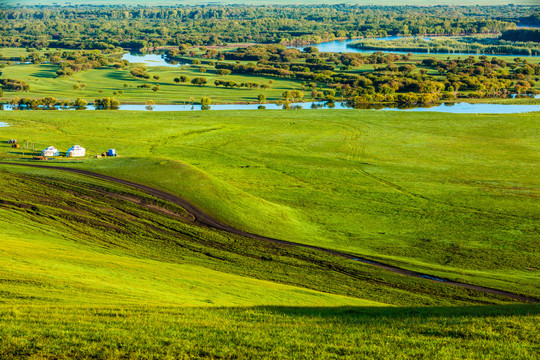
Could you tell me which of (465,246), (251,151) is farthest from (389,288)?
(251,151)

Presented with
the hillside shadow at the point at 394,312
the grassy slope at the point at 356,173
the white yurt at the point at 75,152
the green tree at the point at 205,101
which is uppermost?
the hillside shadow at the point at 394,312

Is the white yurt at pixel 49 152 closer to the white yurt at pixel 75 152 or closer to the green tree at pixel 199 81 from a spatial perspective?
the white yurt at pixel 75 152

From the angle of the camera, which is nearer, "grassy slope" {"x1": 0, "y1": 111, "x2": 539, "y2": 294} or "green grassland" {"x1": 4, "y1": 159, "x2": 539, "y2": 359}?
"green grassland" {"x1": 4, "y1": 159, "x2": 539, "y2": 359}

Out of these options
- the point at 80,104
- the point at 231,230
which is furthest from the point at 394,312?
the point at 80,104

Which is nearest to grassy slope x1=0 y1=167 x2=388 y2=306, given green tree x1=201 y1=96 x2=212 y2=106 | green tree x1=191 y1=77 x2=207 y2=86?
green tree x1=201 y1=96 x2=212 y2=106

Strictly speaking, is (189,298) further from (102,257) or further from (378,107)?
(378,107)

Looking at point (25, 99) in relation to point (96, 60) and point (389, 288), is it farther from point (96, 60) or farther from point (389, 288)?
point (389, 288)

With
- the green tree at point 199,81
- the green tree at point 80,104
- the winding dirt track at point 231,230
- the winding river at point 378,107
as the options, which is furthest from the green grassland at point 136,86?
the winding dirt track at point 231,230

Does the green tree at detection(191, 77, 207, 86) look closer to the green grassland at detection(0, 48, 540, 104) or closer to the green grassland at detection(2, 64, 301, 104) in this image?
the green grassland at detection(0, 48, 540, 104)
